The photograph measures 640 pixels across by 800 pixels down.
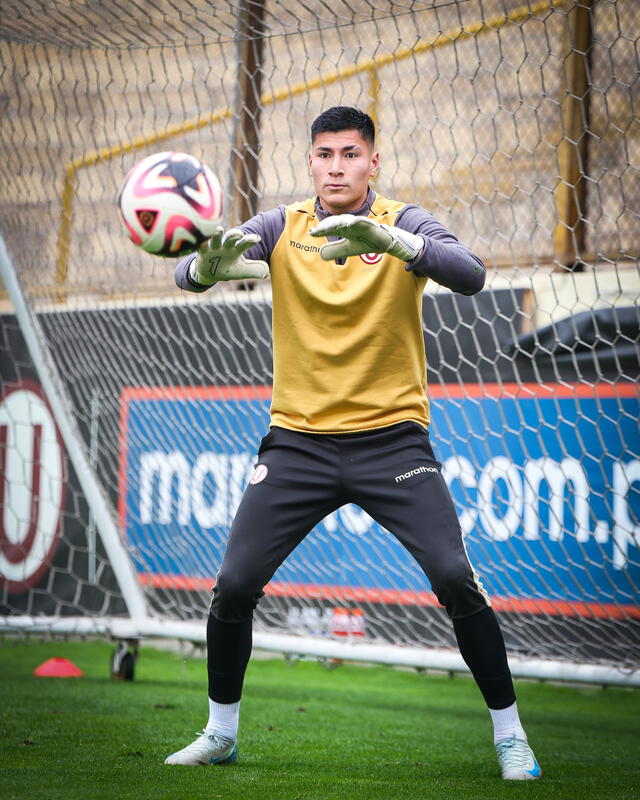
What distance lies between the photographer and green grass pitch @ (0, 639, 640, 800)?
261cm

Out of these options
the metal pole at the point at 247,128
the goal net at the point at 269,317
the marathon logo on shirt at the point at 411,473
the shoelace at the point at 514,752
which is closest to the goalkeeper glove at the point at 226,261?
the marathon logo on shirt at the point at 411,473

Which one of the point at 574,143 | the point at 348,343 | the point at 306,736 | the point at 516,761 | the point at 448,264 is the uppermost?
the point at 574,143

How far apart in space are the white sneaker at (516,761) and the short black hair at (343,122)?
1.70 meters

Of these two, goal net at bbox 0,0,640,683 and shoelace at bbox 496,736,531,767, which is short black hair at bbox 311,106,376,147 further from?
shoelace at bbox 496,736,531,767

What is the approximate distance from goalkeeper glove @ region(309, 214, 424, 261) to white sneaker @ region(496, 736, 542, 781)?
1.30 metres

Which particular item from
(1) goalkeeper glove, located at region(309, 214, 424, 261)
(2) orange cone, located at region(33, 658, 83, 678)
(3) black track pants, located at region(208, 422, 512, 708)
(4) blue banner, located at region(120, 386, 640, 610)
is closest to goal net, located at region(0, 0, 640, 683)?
(4) blue banner, located at region(120, 386, 640, 610)

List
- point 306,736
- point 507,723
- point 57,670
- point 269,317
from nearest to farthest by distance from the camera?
point 507,723 < point 306,736 < point 57,670 < point 269,317

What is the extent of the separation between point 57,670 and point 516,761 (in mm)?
2981

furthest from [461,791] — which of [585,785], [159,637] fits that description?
[159,637]

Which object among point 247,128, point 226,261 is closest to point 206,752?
point 226,261

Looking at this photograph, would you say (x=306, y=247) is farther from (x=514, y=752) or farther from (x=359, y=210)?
(x=514, y=752)

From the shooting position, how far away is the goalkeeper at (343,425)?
274cm

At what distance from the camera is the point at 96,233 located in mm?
5766

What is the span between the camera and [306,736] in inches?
140
